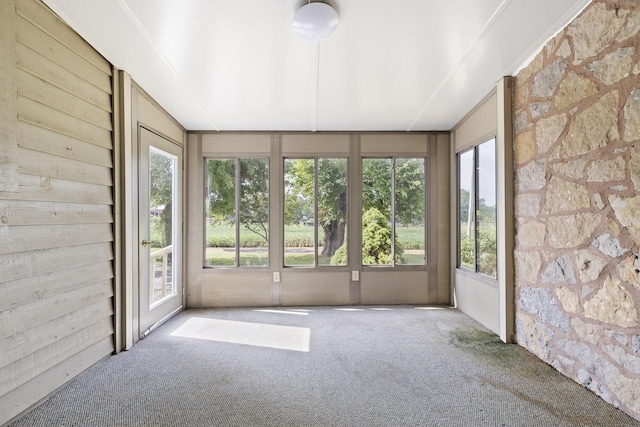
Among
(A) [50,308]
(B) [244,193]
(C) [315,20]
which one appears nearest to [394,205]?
(B) [244,193]

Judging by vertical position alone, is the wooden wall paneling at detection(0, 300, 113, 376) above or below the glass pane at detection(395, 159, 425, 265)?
below

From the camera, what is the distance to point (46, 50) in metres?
1.92

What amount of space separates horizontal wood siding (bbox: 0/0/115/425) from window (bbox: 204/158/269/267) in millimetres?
1605

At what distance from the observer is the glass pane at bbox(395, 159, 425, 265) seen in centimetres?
413

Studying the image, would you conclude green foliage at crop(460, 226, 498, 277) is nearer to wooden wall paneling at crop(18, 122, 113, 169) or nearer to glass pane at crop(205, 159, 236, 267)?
glass pane at crop(205, 159, 236, 267)

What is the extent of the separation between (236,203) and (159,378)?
225 cm

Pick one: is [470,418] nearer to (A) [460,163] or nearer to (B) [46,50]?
(A) [460,163]

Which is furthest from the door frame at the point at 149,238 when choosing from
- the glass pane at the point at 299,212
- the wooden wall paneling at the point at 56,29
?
the glass pane at the point at 299,212

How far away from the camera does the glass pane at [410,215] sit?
413 centimetres

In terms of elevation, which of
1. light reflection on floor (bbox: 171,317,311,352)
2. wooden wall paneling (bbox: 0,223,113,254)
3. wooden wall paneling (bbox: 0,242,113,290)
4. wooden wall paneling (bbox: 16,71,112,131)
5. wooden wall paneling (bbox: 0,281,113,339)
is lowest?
light reflection on floor (bbox: 171,317,311,352)

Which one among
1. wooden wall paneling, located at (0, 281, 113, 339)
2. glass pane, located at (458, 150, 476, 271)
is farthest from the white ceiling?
wooden wall paneling, located at (0, 281, 113, 339)

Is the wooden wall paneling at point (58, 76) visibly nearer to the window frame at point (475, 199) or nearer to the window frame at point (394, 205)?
the window frame at point (394, 205)

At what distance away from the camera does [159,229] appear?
3.39m

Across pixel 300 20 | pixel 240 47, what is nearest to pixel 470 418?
pixel 300 20
